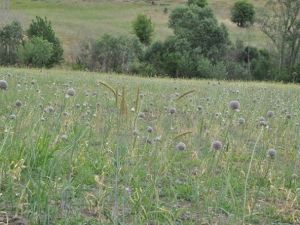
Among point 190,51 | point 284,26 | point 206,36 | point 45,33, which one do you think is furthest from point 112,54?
point 284,26

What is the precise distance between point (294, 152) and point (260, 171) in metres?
1.30

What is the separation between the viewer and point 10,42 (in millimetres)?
45344

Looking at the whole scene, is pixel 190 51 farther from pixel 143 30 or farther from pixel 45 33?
pixel 143 30

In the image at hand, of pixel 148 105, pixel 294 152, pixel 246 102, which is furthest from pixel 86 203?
pixel 246 102

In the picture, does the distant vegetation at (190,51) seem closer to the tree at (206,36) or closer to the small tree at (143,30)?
the tree at (206,36)

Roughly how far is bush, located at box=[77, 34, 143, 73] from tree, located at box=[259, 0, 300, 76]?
42.2 ft

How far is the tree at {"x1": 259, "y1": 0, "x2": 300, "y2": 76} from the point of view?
55.5 meters

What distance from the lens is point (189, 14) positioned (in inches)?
2143

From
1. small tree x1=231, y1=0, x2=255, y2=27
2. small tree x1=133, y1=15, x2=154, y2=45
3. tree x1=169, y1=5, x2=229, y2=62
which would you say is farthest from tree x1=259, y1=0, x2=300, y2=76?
small tree x1=231, y1=0, x2=255, y2=27

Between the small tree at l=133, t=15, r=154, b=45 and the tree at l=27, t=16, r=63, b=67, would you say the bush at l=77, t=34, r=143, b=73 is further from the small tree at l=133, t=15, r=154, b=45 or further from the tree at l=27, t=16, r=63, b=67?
the small tree at l=133, t=15, r=154, b=45

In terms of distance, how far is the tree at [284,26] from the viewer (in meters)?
55.5

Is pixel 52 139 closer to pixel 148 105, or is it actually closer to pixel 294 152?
pixel 294 152

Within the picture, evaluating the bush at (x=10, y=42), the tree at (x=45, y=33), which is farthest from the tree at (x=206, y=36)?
the bush at (x=10, y=42)

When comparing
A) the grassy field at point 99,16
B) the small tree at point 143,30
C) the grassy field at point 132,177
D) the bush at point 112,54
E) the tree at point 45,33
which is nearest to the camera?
the grassy field at point 132,177
